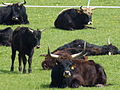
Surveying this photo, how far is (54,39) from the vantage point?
29219 mm

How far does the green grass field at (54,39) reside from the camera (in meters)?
18.7

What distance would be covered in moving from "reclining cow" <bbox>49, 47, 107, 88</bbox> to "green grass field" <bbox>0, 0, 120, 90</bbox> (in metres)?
0.34

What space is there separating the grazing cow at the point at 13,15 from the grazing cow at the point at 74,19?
2141mm

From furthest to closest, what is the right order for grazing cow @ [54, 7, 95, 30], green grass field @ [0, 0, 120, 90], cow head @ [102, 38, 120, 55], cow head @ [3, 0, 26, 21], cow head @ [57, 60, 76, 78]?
1. cow head @ [3, 0, 26, 21]
2. grazing cow @ [54, 7, 95, 30]
3. cow head @ [102, 38, 120, 55]
4. green grass field @ [0, 0, 120, 90]
5. cow head @ [57, 60, 76, 78]

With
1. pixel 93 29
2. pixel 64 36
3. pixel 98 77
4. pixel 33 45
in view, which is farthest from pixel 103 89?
pixel 93 29

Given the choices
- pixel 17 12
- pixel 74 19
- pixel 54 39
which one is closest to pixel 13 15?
pixel 17 12

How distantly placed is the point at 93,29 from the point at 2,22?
5.07 metres

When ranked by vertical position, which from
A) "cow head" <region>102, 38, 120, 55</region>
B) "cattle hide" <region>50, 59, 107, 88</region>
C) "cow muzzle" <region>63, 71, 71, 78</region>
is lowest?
"cow head" <region>102, 38, 120, 55</region>

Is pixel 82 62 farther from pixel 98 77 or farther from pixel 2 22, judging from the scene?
pixel 2 22

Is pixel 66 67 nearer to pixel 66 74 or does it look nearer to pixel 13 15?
pixel 66 74

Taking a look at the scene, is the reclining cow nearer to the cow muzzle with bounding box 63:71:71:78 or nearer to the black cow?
the cow muzzle with bounding box 63:71:71:78

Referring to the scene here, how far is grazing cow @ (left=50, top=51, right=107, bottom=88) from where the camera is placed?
1748 centimetres

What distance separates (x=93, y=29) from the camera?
1291 inches

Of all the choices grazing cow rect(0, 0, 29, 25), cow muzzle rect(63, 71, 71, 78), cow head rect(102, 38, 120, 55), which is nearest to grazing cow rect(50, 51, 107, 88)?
cow muzzle rect(63, 71, 71, 78)
